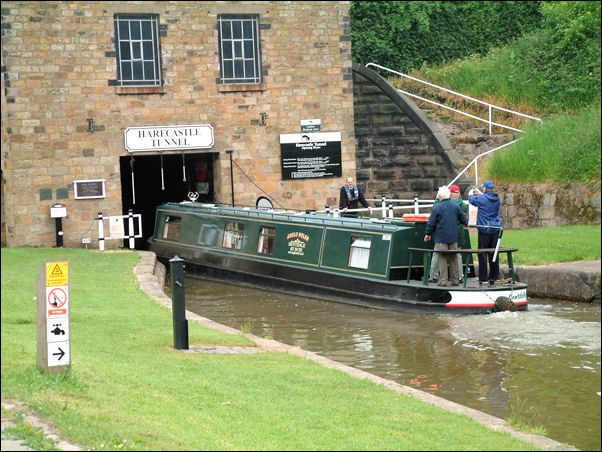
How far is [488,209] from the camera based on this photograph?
1545cm

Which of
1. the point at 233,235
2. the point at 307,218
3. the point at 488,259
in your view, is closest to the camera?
the point at 488,259

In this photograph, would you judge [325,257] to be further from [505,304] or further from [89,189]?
[89,189]

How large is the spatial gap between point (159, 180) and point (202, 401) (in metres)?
20.3

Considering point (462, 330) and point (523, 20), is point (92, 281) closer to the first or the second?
point (462, 330)

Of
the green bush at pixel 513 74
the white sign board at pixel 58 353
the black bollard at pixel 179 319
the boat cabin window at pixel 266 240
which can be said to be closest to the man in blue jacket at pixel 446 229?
the green bush at pixel 513 74

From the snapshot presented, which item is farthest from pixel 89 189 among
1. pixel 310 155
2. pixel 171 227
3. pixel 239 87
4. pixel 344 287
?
pixel 344 287

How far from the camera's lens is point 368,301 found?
15961 millimetres

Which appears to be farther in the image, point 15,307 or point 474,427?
point 15,307

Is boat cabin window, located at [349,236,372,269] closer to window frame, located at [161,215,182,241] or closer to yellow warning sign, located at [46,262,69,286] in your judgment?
window frame, located at [161,215,182,241]

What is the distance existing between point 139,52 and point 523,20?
16958 millimetres

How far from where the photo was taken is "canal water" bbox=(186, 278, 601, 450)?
8.74 m

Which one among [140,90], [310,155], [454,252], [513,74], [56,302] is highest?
[513,74]

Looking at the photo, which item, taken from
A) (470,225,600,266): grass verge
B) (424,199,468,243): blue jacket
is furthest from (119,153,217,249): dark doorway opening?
(424,199,468,243): blue jacket

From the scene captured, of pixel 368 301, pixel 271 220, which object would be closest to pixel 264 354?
pixel 368 301
